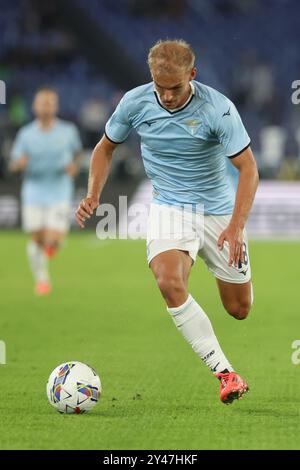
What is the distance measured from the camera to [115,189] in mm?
20516

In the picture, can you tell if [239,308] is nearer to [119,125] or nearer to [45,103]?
[119,125]

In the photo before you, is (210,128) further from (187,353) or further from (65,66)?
(65,66)

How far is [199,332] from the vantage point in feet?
22.6

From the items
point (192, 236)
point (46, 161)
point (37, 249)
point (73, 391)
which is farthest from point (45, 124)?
point (73, 391)

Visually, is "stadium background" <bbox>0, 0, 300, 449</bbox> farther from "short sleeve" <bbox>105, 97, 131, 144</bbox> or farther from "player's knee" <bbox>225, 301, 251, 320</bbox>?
"short sleeve" <bbox>105, 97, 131, 144</bbox>

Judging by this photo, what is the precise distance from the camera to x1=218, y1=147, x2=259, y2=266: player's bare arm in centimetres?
660

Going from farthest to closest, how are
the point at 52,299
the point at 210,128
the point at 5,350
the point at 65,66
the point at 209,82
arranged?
1. the point at 65,66
2. the point at 209,82
3. the point at 52,299
4. the point at 5,350
5. the point at 210,128

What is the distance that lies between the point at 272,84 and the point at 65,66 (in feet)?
17.6

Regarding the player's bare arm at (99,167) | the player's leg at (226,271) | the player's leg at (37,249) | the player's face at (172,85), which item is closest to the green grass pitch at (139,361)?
the player's leg at (37,249)

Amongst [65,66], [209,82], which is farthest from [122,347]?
[65,66]

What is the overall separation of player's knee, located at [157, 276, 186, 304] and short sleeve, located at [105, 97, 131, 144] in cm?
101

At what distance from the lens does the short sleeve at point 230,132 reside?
6.71 meters

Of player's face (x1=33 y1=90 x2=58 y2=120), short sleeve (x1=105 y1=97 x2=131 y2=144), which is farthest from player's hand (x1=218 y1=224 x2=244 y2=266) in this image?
player's face (x1=33 y1=90 x2=58 y2=120)

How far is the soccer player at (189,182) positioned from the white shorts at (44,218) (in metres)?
6.91
